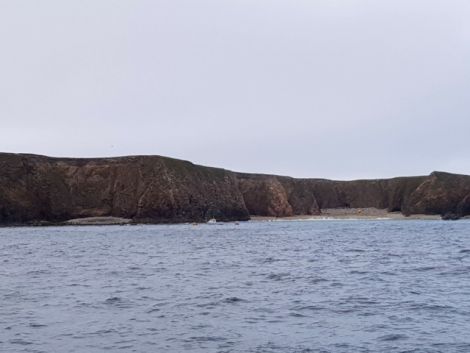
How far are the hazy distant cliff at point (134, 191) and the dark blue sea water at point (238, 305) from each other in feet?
247

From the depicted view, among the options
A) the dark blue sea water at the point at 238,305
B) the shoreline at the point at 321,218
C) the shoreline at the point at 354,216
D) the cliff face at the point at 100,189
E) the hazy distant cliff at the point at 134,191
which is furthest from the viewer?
the shoreline at the point at 354,216

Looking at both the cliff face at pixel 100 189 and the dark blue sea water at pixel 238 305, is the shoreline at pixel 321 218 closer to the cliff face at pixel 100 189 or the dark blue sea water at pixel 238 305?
the cliff face at pixel 100 189

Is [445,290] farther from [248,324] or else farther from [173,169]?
[173,169]

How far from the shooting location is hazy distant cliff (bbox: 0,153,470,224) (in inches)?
4589

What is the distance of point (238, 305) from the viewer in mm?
23734

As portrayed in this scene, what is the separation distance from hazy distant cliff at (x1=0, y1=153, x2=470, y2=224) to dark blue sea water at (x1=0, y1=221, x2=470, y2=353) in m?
75.3

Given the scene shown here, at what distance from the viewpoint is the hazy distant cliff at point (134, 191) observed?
117 m

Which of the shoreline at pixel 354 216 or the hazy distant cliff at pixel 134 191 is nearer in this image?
the hazy distant cliff at pixel 134 191

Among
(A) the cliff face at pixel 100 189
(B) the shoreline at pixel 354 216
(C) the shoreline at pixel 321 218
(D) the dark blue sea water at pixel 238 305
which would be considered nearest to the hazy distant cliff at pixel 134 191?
(A) the cliff face at pixel 100 189

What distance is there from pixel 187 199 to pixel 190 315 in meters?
102

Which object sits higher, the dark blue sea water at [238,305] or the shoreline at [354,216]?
the shoreline at [354,216]

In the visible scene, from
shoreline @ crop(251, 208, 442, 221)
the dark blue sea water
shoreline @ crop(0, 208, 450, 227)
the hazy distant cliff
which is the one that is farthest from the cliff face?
the dark blue sea water

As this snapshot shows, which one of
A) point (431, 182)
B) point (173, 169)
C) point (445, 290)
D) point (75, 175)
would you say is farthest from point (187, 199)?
point (445, 290)

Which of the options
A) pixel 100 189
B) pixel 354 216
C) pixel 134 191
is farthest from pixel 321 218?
pixel 100 189
